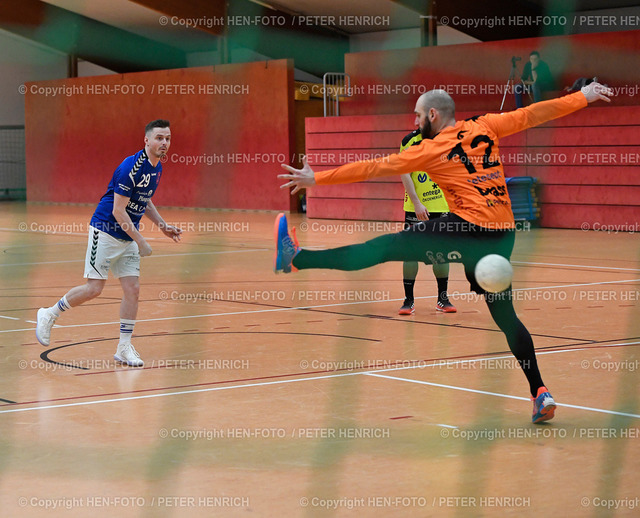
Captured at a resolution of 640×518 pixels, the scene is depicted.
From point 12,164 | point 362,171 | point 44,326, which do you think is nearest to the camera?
point 362,171

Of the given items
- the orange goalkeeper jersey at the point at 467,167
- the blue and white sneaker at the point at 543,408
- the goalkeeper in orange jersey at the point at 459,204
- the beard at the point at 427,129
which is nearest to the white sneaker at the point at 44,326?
the goalkeeper in orange jersey at the point at 459,204

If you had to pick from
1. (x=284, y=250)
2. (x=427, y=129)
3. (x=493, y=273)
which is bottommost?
(x=493, y=273)

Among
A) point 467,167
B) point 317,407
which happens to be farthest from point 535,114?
point 317,407

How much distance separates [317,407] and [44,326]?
262cm

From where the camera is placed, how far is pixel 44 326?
299 inches

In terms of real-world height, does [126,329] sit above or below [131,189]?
below

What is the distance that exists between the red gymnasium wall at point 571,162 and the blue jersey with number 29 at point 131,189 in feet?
46.2

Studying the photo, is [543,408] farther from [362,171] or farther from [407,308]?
[407,308]

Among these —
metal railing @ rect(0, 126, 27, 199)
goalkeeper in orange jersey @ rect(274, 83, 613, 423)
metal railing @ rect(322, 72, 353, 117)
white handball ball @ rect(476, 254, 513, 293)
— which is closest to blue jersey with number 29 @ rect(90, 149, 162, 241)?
goalkeeper in orange jersey @ rect(274, 83, 613, 423)

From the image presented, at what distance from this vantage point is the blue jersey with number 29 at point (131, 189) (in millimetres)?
7211

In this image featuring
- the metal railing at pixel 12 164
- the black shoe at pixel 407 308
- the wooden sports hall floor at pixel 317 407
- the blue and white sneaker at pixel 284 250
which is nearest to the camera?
the wooden sports hall floor at pixel 317 407

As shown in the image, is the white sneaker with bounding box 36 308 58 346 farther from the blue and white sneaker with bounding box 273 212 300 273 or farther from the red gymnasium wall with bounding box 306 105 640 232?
the red gymnasium wall with bounding box 306 105 640 232

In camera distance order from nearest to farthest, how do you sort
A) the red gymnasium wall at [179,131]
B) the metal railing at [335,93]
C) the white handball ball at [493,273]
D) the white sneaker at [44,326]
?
the white handball ball at [493,273] → the white sneaker at [44,326] → the metal railing at [335,93] → the red gymnasium wall at [179,131]

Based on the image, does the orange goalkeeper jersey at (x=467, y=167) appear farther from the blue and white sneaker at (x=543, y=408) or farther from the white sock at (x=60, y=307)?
the white sock at (x=60, y=307)
